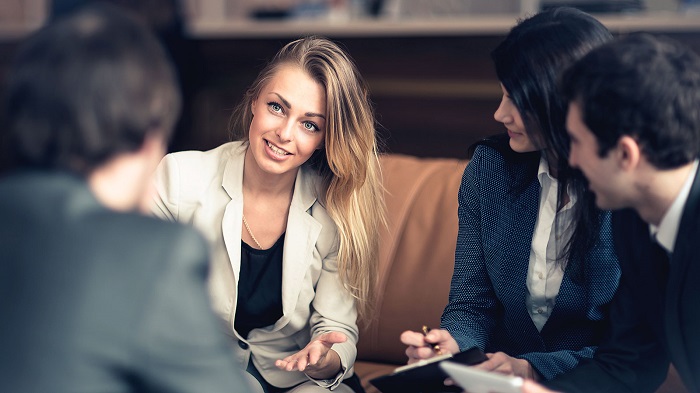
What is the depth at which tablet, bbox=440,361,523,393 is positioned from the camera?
4.15 feet

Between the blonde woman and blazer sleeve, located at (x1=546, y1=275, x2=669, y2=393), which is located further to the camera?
→ the blonde woman

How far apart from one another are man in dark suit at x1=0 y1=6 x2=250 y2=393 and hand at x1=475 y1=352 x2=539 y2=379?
766 mm

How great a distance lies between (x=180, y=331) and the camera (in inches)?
38.1

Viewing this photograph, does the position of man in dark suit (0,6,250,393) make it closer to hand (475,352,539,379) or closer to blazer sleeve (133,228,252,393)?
blazer sleeve (133,228,252,393)

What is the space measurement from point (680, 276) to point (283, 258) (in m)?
0.91

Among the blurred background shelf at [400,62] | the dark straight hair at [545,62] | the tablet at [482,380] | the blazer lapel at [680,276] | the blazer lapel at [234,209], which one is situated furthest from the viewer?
the blurred background shelf at [400,62]

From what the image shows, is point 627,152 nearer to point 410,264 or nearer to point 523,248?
point 523,248

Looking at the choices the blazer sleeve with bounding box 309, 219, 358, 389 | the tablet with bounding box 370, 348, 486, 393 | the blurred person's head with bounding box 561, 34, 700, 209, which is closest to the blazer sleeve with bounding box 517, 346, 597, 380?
the tablet with bounding box 370, 348, 486, 393

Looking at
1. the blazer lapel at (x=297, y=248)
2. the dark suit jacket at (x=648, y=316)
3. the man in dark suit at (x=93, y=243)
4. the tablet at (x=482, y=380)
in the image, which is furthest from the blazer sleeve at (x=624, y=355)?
the man in dark suit at (x=93, y=243)

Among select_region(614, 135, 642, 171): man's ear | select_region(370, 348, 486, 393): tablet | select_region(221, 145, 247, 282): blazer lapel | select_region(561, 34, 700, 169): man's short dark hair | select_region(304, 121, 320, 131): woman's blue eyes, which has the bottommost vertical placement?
select_region(370, 348, 486, 393): tablet

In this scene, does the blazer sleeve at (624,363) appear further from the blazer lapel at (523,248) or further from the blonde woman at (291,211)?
the blonde woman at (291,211)

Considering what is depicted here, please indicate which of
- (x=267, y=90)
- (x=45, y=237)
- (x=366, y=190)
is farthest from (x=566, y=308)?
(x=45, y=237)

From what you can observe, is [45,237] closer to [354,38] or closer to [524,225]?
[524,225]

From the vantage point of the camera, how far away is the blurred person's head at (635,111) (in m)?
1.31
